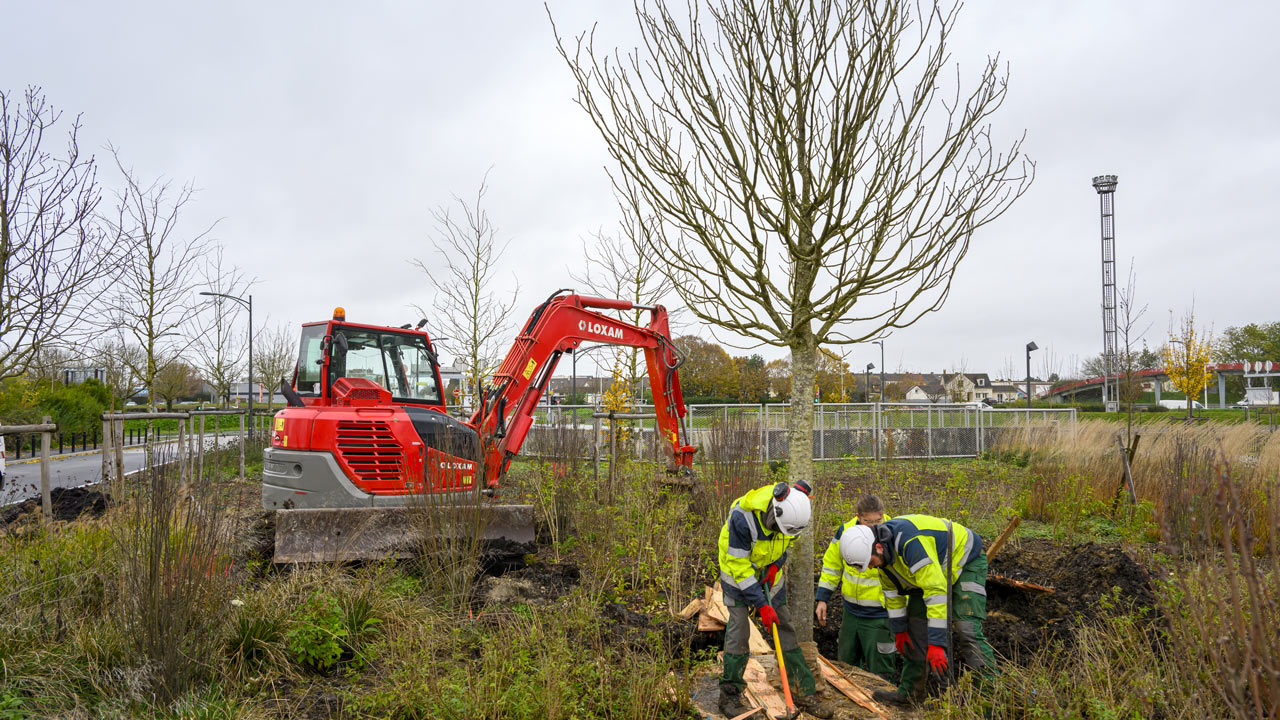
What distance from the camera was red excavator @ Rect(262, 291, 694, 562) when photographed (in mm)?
6500

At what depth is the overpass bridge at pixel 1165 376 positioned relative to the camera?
3844 centimetres

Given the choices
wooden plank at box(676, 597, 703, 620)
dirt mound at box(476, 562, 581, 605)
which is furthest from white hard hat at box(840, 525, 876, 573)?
dirt mound at box(476, 562, 581, 605)

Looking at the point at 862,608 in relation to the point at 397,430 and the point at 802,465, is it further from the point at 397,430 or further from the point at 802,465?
the point at 397,430

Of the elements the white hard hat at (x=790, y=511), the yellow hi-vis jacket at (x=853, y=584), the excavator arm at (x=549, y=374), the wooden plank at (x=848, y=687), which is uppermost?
the excavator arm at (x=549, y=374)

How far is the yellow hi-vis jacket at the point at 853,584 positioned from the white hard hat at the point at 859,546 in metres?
0.15

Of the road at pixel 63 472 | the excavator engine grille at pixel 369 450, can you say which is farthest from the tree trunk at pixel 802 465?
the road at pixel 63 472

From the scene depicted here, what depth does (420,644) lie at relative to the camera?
4586 millimetres

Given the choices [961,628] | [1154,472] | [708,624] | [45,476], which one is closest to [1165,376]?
[1154,472]

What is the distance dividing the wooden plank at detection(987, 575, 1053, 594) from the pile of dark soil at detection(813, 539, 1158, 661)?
3 centimetres

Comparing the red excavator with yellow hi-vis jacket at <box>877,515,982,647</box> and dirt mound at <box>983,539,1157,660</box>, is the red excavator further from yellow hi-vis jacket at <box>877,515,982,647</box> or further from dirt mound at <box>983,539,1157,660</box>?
dirt mound at <box>983,539,1157,660</box>

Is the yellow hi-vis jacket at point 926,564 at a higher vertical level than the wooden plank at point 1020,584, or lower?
higher

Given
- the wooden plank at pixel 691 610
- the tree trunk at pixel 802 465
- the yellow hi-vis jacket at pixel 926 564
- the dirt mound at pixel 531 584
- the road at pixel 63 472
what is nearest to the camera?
the yellow hi-vis jacket at pixel 926 564

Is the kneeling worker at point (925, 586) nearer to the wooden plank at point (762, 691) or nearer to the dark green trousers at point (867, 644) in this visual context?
the dark green trousers at point (867, 644)

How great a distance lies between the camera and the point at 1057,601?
582 centimetres
